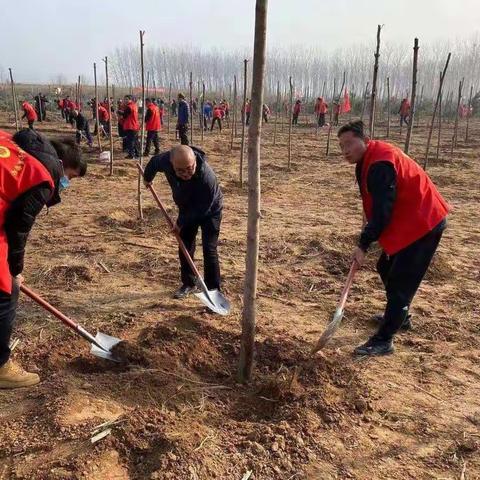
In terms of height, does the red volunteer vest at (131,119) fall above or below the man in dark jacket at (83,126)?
above

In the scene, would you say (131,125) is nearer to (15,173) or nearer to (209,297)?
(209,297)

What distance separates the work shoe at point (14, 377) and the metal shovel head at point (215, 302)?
1.27 meters

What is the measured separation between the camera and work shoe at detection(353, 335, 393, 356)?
10.8 feet

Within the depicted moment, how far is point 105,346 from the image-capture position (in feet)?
10.0

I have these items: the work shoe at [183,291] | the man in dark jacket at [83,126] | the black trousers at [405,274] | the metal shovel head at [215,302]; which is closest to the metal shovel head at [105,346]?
the metal shovel head at [215,302]

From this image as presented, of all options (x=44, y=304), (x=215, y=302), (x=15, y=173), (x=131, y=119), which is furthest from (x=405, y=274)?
(x=131, y=119)

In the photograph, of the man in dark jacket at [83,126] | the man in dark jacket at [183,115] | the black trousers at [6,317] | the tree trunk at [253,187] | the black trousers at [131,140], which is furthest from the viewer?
the man in dark jacket at [83,126]

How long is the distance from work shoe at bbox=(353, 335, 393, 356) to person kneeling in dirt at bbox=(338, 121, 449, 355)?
36cm

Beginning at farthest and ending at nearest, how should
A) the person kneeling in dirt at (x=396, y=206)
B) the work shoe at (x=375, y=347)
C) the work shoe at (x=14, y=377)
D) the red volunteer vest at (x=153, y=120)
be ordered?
the red volunteer vest at (x=153, y=120)
the work shoe at (x=375, y=347)
the person kneeling in dirt at (x=396, y=206)
the work shoe at (x=14, y=377)

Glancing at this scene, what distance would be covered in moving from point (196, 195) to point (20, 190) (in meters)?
1.63

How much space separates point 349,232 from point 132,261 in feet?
9.01

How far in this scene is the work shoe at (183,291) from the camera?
4121 mm

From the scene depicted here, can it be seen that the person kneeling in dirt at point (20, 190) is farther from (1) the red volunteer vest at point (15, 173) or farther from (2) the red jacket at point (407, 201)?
(2) the red jacket at point (407, 201)

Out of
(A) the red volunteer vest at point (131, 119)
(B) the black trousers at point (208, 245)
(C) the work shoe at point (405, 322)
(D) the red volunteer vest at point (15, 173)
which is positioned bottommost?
(C) the work shoe at point (405, 322)
